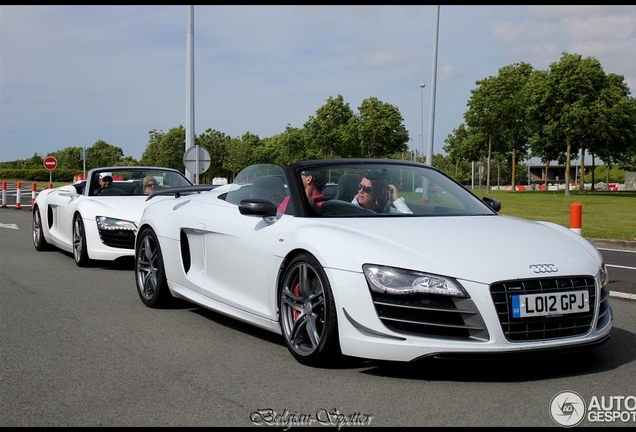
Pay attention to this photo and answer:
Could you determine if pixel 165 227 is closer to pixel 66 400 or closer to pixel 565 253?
pixel 66 400

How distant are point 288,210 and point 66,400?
2.03 metres

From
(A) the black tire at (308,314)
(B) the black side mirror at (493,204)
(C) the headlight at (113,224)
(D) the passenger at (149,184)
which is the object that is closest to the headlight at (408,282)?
(A) the black tire at (308,314)

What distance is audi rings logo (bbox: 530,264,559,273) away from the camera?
449 cm

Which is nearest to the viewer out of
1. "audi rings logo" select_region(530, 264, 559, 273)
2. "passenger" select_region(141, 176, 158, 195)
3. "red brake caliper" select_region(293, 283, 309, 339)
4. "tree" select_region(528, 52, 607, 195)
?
"audi rings logo" select_region(530, 264, 559, 273)

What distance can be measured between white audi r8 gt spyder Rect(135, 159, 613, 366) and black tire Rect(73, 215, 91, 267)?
414 cm

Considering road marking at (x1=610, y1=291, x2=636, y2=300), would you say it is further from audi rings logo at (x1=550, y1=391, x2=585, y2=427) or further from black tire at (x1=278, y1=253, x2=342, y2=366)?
black tire at (x1=278, y1=253, x2=342, y2=366)

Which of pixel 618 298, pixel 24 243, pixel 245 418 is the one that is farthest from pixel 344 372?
pixel 24 243

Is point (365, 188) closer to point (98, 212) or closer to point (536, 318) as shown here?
point (536, 318)

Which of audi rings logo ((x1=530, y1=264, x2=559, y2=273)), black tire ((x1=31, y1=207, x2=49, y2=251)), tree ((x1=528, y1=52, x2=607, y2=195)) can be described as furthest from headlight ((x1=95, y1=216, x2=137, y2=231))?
tree ((x1=528, y1=52, x2=607, y2=195))

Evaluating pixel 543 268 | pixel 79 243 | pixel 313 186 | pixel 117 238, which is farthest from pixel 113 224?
pixel 543 268

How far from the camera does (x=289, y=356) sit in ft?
17.3

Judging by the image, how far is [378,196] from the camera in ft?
18.8

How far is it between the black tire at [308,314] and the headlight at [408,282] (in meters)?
0.34

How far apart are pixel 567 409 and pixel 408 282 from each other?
41.5 inches
